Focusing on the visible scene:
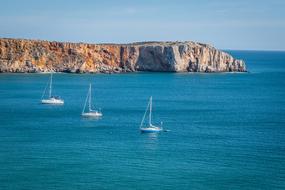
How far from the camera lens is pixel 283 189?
3956 cm

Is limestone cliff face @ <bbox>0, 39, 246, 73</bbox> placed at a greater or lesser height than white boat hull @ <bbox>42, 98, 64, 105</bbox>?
greater

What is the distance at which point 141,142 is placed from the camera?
177 ft

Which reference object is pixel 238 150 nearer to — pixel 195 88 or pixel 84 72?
pixel 195 88

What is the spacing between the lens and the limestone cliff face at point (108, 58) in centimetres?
12012

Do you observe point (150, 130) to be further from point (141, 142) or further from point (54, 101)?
point (54, 101)

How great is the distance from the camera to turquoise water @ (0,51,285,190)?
135 ft

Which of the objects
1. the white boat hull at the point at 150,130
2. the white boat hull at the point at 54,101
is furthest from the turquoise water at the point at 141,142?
the white boat hull at the point at 54,101

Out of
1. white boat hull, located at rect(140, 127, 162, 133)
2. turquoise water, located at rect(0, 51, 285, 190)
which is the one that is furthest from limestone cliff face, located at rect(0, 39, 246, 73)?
white boat hull, located at rect(140, 127, 162, 133)

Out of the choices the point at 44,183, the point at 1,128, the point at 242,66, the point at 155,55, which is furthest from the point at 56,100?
the point at 242,66

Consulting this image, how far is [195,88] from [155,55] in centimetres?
2849

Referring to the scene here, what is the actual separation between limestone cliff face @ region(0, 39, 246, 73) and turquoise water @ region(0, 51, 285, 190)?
78.3ft

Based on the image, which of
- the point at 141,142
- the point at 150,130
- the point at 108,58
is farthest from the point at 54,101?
the point at 108,58

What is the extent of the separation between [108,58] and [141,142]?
77.6 meters

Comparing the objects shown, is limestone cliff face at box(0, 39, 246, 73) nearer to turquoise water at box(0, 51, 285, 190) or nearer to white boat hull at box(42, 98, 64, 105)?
turquoise water at box(0, 51, 285, 190)
